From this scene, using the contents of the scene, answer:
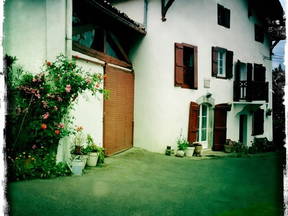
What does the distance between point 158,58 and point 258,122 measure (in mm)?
7994

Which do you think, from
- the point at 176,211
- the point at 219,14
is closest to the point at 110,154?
the point at 176,211

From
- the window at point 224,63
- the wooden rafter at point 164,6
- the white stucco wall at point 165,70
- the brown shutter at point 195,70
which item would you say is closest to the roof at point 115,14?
the white stucco wall at point 165,70

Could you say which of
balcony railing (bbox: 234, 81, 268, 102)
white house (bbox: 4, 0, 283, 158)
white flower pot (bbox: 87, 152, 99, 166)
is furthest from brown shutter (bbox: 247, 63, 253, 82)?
white flower pot (bbox: 87, 152, 99, 166)

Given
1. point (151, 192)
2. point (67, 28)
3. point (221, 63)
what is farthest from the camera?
point (221, 63)

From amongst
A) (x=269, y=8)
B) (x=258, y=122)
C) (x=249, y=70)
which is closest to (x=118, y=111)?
(x=249, y=70)

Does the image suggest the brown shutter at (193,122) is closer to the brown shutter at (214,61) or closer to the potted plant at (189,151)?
the potted plant at (189,151)

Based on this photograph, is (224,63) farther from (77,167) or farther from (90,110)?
(77,167)

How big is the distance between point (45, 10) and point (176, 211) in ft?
15.3

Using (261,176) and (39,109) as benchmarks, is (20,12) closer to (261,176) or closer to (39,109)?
(39,109)

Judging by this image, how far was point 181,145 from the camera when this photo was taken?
10.9 m

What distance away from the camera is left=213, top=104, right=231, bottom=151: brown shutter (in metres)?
13.0

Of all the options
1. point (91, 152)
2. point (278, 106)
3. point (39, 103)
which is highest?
point (278, 106)

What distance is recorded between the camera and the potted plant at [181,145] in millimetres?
10552

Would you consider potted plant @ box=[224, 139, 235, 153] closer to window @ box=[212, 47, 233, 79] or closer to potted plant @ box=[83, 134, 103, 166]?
window @ box=[212, 47, 233, 79]
